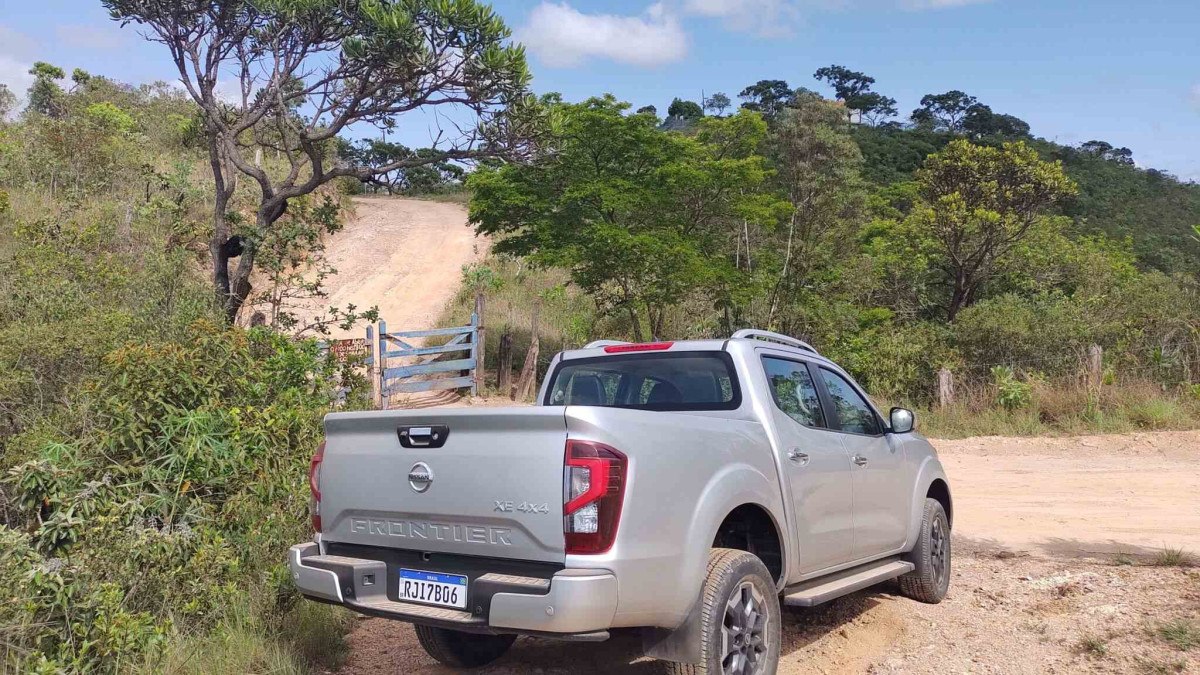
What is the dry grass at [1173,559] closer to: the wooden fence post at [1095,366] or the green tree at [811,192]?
the wooden fence post at [1095,366]

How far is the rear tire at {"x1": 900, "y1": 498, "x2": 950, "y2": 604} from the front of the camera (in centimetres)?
627

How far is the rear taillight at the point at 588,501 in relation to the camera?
11.7 ft

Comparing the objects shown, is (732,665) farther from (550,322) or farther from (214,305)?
(550,322)

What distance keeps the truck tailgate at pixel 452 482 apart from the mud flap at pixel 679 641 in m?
0.67

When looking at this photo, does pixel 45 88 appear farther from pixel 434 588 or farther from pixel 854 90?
pixel 854 90

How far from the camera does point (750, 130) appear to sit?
19812 mm

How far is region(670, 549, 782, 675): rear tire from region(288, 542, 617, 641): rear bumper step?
0.53 metres

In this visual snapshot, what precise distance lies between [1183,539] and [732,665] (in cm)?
604

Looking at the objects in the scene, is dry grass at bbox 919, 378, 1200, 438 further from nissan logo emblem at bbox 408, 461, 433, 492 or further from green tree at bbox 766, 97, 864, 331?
nissan logo emblem at bbox 408, 461, 433, 492

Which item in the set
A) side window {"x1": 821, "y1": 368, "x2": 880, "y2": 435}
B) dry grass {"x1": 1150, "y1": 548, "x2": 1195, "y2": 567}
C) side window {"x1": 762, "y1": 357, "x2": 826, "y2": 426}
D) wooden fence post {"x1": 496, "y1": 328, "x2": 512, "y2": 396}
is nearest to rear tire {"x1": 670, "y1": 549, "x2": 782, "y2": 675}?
side window {"x1": 762, "y1": 357, "x2": 826, "y2": 426}

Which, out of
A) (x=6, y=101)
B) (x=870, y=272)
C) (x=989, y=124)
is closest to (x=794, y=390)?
(x=870, y=272)

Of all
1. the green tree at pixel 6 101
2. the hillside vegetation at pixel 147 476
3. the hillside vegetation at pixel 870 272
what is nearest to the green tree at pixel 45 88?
the green tree at pixel 6 101

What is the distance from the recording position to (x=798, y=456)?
16.3ft

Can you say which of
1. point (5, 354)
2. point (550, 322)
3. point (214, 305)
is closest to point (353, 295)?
point (550, 322)
